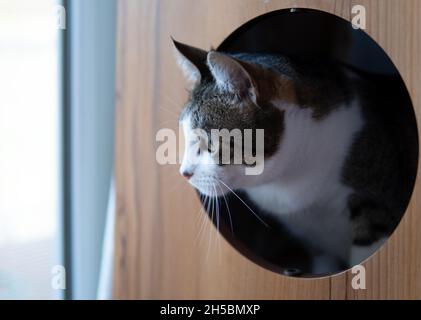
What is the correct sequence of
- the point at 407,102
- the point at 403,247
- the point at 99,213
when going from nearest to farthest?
the point at 403,247 < the point at 407,102 < the point at 99,213

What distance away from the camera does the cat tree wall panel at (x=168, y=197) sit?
2.47ft

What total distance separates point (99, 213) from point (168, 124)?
40cm

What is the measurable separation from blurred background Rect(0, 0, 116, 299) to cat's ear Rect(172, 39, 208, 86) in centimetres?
34

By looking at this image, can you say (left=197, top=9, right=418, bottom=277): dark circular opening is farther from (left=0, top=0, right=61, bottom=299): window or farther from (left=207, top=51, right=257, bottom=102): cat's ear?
(left=0, top=0, right=61, bottom=299): window

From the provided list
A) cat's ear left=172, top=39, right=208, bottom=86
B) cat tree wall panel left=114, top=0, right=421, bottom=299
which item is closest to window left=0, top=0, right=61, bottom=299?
cat tree wall panel left=114, top=0, right=421, bottom=299

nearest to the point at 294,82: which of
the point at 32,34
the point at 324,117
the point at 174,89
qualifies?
the point at 324,117

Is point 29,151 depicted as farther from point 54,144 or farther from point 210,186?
point 210,186

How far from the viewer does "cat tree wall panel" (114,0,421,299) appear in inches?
29.6

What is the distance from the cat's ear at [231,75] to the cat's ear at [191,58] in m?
0.04

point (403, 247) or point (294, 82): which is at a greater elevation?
point (294, 82)

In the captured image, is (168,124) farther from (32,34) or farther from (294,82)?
(32,34)

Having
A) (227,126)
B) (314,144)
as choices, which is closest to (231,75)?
(227,126)

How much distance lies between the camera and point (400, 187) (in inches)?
31.3

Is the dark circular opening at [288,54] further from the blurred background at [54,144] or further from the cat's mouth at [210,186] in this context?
the blurred background at [54,144]
